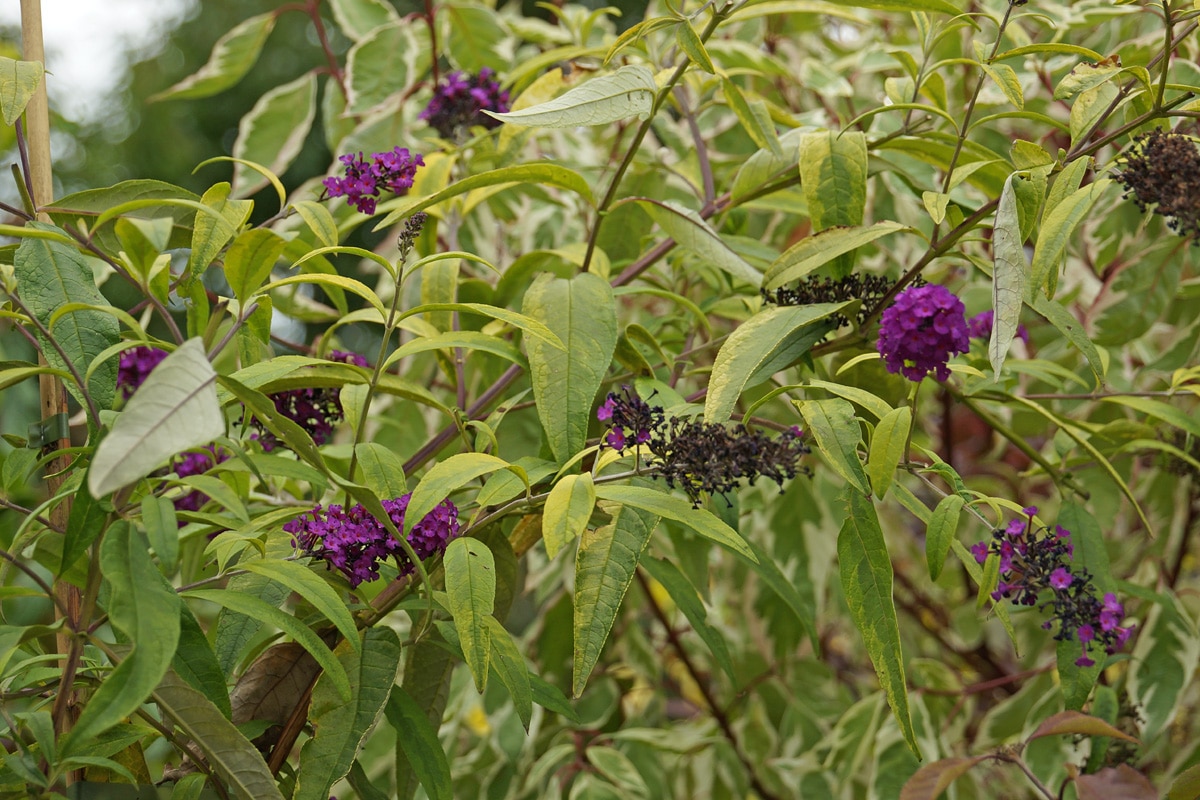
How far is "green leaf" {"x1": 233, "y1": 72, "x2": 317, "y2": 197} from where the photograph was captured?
36.6 inches

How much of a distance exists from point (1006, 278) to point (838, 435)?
0.34ft

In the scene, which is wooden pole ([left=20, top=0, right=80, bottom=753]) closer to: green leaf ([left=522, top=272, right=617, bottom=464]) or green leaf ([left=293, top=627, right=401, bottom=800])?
green leaf ([left=293, top=627, right=401, bottom=800])

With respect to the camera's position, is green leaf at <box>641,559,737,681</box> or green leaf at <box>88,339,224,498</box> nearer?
green leaf at <box>88,339,224,498</box>

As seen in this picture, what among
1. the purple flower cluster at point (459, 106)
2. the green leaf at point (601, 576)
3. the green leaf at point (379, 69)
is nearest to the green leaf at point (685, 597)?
the green leaf at point (601, 576)

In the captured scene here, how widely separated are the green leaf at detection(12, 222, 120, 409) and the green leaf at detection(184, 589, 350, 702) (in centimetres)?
10

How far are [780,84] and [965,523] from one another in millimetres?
558

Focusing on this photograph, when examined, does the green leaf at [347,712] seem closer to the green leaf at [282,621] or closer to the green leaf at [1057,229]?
the green leaf at [282,621]

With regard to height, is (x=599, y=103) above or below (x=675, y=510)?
above

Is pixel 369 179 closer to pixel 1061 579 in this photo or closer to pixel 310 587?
pixel 310 587

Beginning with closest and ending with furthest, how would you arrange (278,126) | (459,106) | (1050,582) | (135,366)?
(1050,582) → (135,366) → (459,106) → (278,126)

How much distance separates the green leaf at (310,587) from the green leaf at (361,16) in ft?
2.26

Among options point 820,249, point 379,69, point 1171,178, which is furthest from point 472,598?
point 379,69

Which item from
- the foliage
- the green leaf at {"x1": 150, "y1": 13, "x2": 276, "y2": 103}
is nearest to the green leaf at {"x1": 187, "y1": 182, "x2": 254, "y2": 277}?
the foliage

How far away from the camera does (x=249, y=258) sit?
0.44 metres
